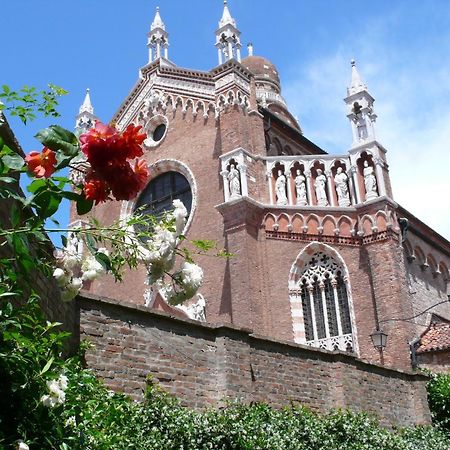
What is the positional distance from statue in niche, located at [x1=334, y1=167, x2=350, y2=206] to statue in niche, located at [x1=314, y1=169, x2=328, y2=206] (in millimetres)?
389

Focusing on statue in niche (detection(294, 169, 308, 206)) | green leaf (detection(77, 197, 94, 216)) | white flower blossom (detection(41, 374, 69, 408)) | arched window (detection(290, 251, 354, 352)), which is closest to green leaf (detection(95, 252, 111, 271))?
green leaf (detection(77, 197, 94, 216))

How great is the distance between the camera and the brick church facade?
712 inches

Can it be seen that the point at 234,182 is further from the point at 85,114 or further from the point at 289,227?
the point at 85,114

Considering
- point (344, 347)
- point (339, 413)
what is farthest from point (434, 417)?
point (339, 413)

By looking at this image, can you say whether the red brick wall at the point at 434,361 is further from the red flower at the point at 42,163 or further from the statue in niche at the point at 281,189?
the red flower at the point at 42,163

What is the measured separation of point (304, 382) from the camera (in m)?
11.6

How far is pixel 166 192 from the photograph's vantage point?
76.3 feet

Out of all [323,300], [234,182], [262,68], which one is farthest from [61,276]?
[262,68]

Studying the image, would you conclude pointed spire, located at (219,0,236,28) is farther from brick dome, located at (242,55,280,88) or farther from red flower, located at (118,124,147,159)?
red flower, located at (118,124,147,159)

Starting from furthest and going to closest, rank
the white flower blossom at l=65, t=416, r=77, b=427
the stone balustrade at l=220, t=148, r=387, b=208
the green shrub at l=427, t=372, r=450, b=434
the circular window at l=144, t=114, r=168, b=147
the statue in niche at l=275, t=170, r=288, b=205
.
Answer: the circular window at l=144, t=114, r=168, b=147
the statue in niche at l=275, t=170, r=288, b=205
the stone balustrade at l=220, t=148, r=387, b=208
the green shrub at l=427, t=372, r=450, b=434
the white flower blossom at l=65, t=416, r=77, b=427

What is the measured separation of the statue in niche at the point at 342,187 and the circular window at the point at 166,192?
5.19m

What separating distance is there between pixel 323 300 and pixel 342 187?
3.47 meters

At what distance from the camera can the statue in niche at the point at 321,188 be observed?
774 inches

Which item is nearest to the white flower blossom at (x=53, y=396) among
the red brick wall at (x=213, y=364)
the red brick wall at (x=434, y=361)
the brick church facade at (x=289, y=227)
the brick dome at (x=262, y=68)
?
the red brick wall at (x=213, y=364)
